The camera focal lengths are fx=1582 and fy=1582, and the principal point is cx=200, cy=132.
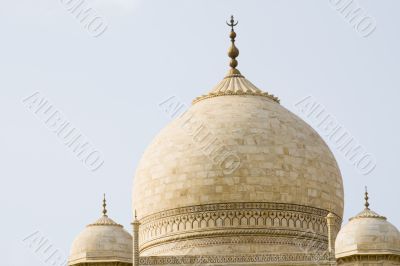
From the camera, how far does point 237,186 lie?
3256 cm

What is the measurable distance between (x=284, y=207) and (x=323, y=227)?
1.03 meters

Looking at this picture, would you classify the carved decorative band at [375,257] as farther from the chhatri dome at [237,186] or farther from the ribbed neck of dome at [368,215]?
the chhatri dome at [237,186]

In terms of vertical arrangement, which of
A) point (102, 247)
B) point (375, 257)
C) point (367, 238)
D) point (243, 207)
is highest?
point (243, 207)

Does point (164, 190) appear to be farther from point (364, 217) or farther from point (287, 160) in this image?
point (364, 217)

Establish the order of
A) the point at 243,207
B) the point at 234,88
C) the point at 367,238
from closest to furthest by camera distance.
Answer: the point at 367,238
the point at 243,207
the point at 234,88

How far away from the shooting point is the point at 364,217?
101 feet

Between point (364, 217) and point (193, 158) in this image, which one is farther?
point (193, 158)

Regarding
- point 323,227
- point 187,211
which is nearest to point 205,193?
point 187,211

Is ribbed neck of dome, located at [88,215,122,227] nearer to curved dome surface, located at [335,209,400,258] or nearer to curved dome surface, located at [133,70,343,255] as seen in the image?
curved dome surface, located at [133,70,343,255]

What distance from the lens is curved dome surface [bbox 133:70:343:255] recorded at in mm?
32438

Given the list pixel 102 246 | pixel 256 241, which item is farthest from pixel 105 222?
pixel 256 241

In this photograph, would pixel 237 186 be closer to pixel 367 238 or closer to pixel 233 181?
pixel 233 181

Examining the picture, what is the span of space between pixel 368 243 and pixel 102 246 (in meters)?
5.11

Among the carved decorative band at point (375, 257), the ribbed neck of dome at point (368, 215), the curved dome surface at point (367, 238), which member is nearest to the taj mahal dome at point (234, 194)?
the ribbed neck of dome at point (368, 215)
